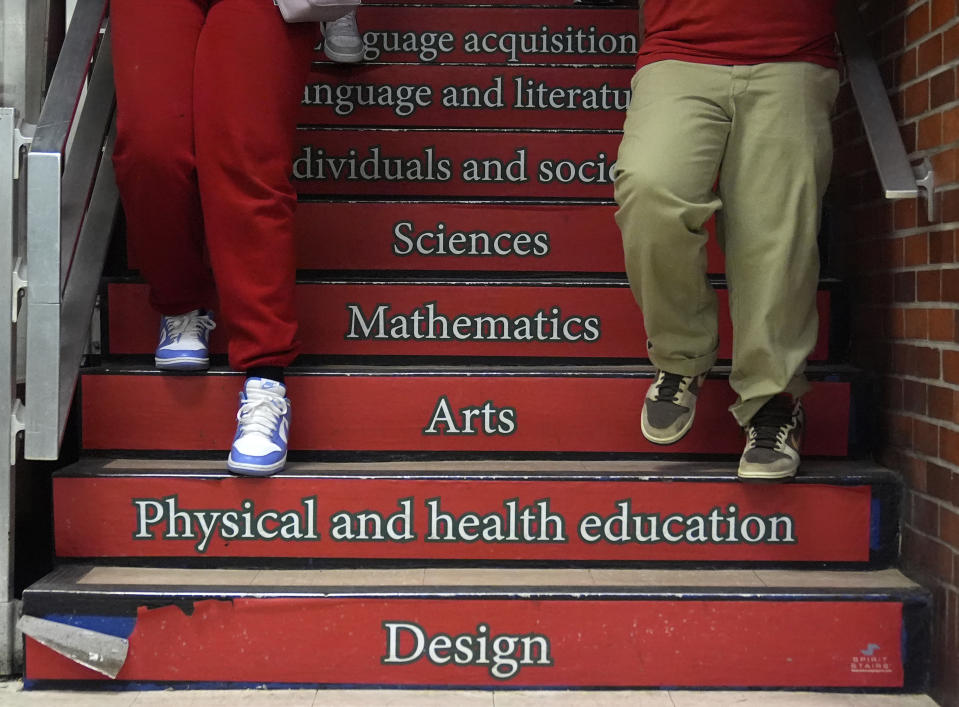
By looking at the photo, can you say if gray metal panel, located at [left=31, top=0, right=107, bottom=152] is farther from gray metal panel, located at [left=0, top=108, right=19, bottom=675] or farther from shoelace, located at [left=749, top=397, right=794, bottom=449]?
shoelace, located at [left=749, top=397, right=794, bottom=449]

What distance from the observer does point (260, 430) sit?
1782mm

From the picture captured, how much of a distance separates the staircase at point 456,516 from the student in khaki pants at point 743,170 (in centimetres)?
21

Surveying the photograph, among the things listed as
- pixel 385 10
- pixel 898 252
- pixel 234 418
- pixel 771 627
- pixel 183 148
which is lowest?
pixel 771 627

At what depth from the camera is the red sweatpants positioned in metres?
1.75

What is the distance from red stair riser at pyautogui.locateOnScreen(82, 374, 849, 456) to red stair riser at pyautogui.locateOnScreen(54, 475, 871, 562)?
6.8 inches

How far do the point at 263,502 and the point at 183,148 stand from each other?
2.17 feet

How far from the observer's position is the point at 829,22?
5.74 ft

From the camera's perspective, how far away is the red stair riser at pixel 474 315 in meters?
2.10

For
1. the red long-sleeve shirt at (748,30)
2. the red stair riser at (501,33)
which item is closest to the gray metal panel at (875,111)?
the red long-sleeve shirt at (748,30)

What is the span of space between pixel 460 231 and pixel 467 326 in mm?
263

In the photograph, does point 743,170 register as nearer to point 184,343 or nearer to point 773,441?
point 773,441

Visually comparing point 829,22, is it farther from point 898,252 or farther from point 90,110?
point 90,110

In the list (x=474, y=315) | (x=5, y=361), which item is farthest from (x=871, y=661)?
(x=5, y=361)

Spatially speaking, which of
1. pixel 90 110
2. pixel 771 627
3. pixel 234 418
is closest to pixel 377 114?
pixel 90 110
